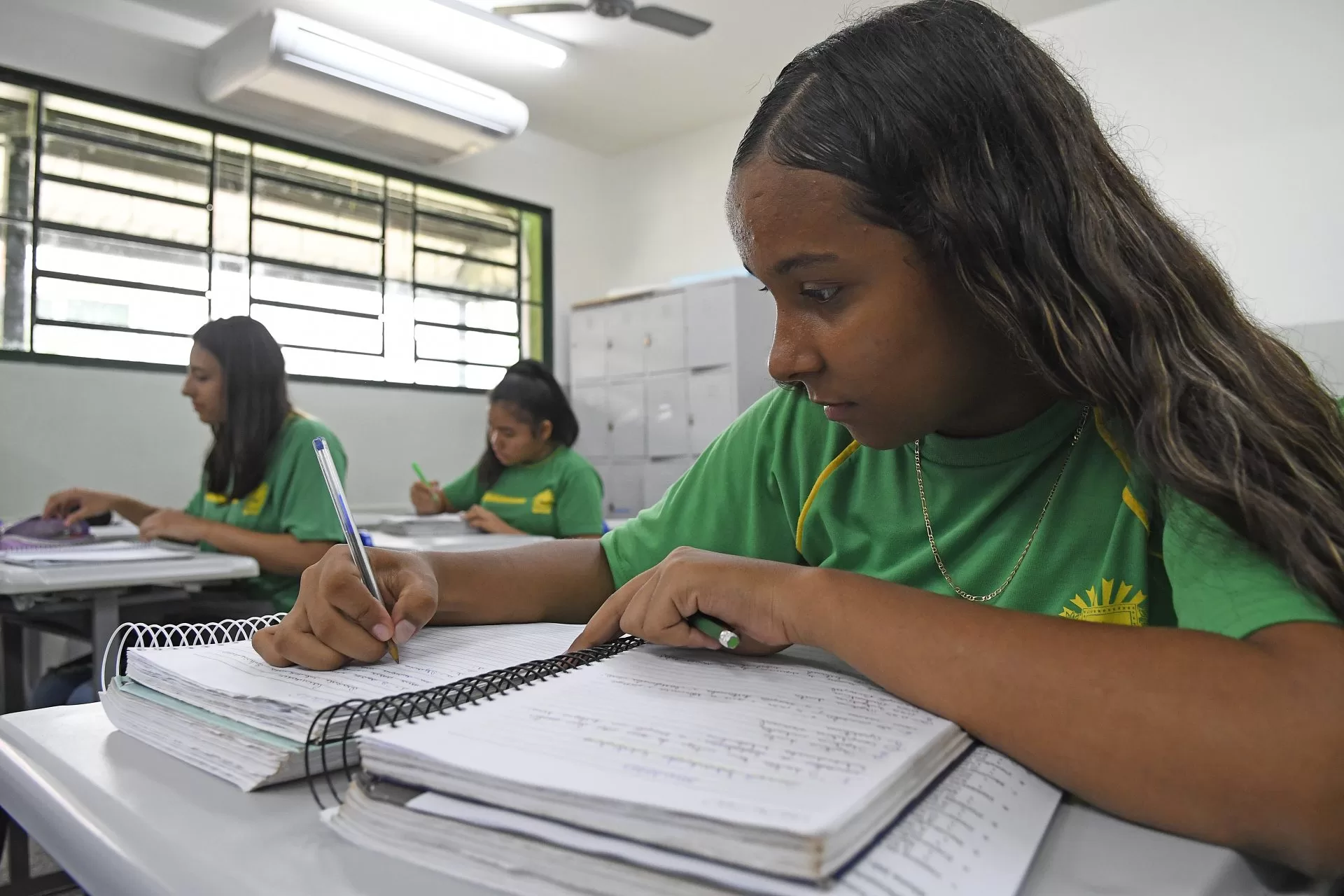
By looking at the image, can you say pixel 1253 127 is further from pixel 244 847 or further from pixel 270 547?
pixel 244 847

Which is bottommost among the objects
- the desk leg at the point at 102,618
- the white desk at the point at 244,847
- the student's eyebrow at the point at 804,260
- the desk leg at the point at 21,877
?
the desk leg at the point at 21,877

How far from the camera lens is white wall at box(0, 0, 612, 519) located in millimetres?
3812

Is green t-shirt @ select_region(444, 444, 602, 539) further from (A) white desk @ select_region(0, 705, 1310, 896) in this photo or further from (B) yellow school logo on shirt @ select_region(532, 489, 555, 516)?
(A) white desk @ select_region(0, 705, 1310, 896)

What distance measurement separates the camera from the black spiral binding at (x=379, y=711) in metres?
0.50

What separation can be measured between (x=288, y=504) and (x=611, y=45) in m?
3.20

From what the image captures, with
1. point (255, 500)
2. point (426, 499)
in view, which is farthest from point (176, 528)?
point (426, 499)

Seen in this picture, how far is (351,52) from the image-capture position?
4.11 meters

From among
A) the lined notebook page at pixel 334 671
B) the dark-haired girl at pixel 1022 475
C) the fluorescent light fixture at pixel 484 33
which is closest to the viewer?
the dark-haired girl at pixel 1022 475

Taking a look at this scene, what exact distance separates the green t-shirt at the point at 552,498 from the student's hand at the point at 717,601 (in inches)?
109

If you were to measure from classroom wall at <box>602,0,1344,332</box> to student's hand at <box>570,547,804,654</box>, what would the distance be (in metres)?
3.38

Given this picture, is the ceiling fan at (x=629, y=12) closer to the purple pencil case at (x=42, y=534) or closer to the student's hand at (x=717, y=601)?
the purple pencil case at (x=42, y=534)

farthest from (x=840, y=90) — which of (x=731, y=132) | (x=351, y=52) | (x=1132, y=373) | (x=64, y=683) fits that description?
(x=731, y=132)

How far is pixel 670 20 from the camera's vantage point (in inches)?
149

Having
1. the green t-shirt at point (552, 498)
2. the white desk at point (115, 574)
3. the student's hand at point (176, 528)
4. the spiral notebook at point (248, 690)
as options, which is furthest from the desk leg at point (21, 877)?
the green t-shirt at point (552, 498)
